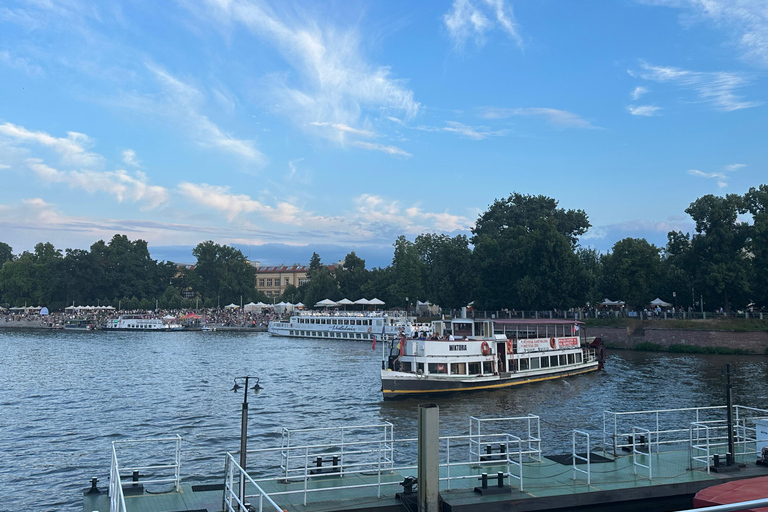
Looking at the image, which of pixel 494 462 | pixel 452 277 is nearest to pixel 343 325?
pixel 452 277

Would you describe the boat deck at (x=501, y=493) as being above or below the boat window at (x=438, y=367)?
below

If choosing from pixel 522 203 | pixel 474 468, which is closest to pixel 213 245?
pixel 522 203

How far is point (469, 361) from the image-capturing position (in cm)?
4547

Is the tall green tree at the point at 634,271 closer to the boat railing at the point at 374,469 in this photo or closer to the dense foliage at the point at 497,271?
the dense foliage at the point at 497,271

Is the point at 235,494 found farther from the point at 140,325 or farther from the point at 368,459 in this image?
the point at 140,325

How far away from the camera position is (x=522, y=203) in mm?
130250

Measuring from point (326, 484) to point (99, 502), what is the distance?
6470mm

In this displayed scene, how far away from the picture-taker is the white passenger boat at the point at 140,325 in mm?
137350

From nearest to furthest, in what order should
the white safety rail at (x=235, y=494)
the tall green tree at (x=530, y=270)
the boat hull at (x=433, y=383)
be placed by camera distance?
the white safety rail at (x=235, y=494) → the boat hull at (x=433, y=383) → the tall green tree at (x=530, y=270)

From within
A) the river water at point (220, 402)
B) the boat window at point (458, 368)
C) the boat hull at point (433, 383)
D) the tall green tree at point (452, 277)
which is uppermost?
the tall green tree at point (452, 277)

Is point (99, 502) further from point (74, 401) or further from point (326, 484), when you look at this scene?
point (74, 401)

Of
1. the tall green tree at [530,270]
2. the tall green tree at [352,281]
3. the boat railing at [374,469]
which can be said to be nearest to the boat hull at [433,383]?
the boat railing at [374,469]

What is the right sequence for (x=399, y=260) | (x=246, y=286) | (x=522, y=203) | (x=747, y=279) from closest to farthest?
(x=747, y=279) < (x=522, y=203) < (x=399, y=260) < (x=246, y=286)

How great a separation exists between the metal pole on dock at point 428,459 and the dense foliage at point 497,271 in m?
70.0
